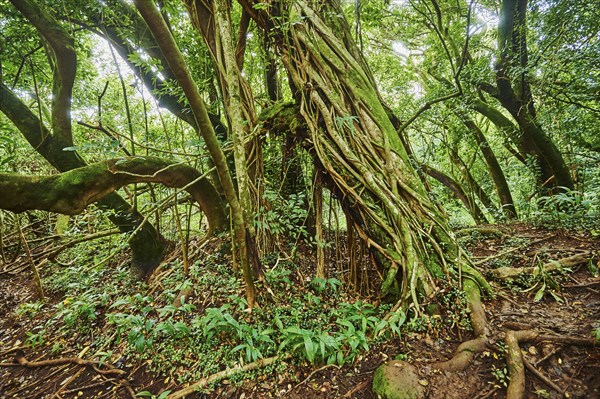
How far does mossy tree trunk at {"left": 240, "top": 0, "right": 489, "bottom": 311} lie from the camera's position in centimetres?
232

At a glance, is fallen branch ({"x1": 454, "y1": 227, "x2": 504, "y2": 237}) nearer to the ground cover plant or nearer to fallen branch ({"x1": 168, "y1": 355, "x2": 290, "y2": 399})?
the ground cover plant

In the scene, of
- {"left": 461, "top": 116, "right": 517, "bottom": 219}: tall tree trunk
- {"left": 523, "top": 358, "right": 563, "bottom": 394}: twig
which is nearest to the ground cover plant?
{"left": 523, "top": 358, "right": 563, "bottom": 394}: twig

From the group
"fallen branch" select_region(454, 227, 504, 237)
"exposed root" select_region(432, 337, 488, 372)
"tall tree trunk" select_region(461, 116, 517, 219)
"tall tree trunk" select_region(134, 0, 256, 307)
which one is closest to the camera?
"tall tree trunk" select_region(134, 0, 256, 307)

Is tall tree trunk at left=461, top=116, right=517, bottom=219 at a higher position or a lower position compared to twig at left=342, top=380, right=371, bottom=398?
higher

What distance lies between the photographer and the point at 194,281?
10.5 ft

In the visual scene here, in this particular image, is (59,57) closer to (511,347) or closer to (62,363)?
(62,363)

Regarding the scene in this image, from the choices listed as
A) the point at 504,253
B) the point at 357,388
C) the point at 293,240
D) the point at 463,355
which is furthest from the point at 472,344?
the point at 293,240

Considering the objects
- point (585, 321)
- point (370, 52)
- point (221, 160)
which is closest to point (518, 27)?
point (370, 52)

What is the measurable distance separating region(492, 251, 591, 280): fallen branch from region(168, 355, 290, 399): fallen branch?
201cm

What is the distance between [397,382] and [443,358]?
387 millimetres

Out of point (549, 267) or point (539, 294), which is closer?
point (539, 294)

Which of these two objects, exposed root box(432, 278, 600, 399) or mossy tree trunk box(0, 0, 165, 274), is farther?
mossy tree trunk box(0, 0, 165, 274)

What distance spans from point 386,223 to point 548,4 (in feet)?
11.2

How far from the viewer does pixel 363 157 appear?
106 inches
